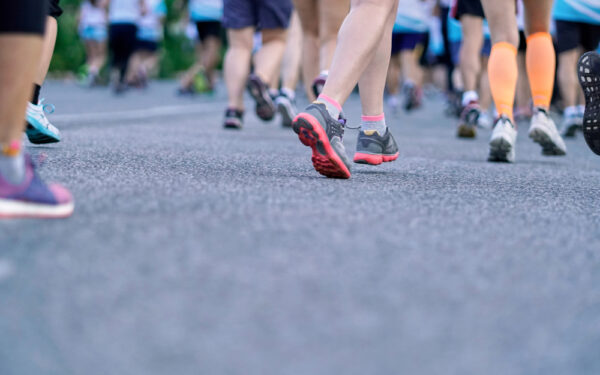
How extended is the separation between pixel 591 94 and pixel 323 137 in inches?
49.3

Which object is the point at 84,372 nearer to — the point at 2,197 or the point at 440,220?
the point at 2,197

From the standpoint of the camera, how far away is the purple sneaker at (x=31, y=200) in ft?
5.22

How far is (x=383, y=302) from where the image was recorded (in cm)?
127

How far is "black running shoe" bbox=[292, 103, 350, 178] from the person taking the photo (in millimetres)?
2434

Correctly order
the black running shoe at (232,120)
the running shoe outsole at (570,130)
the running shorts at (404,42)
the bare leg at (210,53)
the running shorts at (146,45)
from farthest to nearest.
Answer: the running shorts at (146,45) < the bare leg at (210,53) < the running shorts at (404,42) < the running shoe outsole at (570,130) < the black running shoe at (232,120)

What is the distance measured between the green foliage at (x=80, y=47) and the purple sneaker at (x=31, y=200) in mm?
16332

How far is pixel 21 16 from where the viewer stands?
1.61 meters

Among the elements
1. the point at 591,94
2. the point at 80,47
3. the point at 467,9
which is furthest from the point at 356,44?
the point at 80,47

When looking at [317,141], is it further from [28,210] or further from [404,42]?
[404,42]

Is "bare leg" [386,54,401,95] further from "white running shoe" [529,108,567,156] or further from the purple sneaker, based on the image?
the purple sneaker

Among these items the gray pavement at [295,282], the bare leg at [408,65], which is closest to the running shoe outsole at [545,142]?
the gray pavement at [295,282]

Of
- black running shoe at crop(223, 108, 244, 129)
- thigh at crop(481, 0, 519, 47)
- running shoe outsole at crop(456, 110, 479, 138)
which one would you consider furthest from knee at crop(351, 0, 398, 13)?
running shoe outsole at crop(456, 110, 479, 138)

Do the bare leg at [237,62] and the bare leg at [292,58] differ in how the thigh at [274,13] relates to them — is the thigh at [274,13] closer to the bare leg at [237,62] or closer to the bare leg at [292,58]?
the bare leg at [237,62]

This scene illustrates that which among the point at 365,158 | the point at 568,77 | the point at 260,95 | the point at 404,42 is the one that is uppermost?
the point at 404,42
